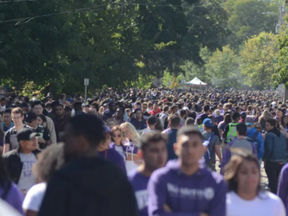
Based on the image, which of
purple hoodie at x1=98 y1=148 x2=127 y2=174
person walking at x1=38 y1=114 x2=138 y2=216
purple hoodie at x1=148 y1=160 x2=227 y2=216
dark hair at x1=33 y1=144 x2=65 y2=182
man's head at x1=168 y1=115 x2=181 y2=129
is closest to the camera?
person walking at x1=38 y1=114 x2=138 y2=216

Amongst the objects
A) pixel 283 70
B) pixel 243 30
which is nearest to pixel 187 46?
pixel 283 70

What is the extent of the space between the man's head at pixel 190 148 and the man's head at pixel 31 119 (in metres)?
6.06

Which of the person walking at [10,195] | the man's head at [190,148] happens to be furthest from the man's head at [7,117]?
the man's head at [190,148]

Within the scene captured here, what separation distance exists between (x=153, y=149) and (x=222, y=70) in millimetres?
100103

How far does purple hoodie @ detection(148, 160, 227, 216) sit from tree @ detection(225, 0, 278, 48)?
134 metres

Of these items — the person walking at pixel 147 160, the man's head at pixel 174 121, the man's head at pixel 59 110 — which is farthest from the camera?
the man's head at pixel 59 110

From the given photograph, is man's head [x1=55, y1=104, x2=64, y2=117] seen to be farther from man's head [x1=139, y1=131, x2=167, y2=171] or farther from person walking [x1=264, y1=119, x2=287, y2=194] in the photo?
man's head [x1=139, y1=131, x2=167, y2=171]

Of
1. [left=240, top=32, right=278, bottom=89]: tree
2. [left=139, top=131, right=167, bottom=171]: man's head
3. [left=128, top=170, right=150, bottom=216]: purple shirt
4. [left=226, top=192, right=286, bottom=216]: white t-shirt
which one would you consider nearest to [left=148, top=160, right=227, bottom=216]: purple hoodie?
[left=226, top=192, right=286, bottom=216]: white t-shirt

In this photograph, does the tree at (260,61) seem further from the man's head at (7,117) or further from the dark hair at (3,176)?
the dark hair at (3,176)

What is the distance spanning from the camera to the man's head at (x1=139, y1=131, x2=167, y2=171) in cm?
500

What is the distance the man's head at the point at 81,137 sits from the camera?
3951 mm

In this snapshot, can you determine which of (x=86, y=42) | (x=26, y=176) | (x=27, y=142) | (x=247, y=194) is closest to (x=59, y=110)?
(x=27, y=142)

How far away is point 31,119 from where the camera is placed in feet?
34.1

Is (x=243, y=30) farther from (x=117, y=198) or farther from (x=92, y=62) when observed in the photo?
(x=117, y=198)
